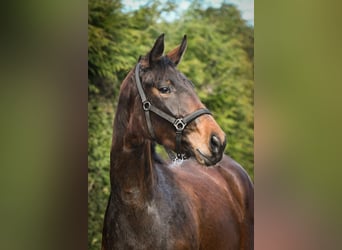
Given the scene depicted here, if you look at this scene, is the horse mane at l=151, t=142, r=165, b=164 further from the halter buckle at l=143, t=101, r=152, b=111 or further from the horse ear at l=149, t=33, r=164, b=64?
the horse ear at l=149, t=33, r=164, b=64

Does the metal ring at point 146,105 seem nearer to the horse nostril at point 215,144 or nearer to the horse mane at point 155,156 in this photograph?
the horse mane at point 155,156

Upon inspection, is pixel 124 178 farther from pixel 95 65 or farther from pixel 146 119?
pixel 95 65

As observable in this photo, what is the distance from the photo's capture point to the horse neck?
62.4 inches

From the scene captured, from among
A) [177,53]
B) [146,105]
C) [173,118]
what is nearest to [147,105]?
[146,105]

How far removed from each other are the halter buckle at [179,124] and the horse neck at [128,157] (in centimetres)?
13

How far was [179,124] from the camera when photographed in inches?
60.1

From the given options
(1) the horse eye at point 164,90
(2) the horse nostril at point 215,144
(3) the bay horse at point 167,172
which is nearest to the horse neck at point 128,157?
(3) the bay horse at point 167,172

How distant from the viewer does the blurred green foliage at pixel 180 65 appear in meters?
1.57

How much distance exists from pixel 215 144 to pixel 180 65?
32cm

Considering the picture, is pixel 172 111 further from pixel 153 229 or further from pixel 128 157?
pixel 153 229
